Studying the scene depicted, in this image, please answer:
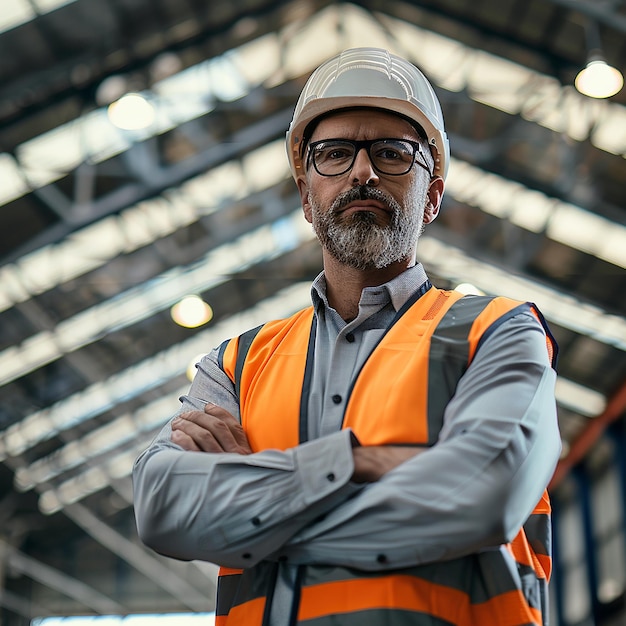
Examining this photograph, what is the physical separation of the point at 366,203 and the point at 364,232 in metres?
0.06

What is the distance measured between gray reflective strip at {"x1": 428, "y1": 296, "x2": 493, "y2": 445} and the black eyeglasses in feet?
1.20

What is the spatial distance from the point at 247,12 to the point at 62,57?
1.93m

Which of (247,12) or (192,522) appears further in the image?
(247,12)

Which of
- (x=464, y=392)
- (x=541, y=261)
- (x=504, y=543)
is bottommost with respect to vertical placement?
(x=504, y=543)

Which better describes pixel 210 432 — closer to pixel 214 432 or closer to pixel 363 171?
pixel 214 432

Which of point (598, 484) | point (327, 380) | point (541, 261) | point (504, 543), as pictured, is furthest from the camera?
point (598, 484)

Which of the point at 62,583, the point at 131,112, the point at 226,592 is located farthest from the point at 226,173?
the point at 62,583

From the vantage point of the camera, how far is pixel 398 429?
2.07 m

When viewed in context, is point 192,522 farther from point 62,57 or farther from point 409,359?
point 62,57

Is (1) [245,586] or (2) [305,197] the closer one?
(1) [245,586]

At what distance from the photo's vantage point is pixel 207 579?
2119cm

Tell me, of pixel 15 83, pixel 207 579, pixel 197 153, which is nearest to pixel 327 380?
pixel 15 83

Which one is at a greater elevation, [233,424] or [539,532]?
[233,424]

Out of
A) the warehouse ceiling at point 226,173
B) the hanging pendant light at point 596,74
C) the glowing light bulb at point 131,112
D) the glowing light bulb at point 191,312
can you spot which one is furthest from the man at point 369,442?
the glowing light bulb at point 191,312
